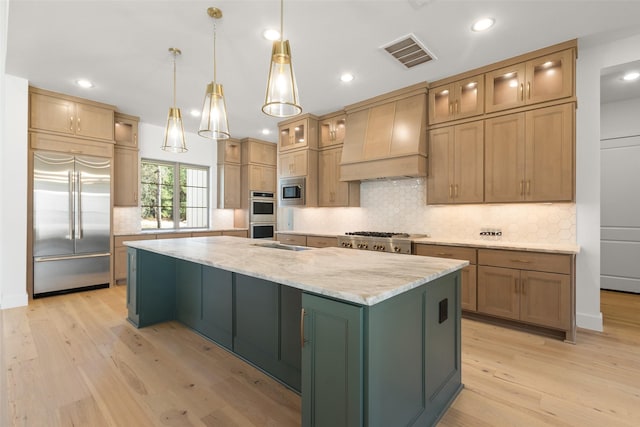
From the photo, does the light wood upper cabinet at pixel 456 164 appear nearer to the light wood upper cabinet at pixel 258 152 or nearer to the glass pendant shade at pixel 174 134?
the glass pendant shade at pixel 174 134

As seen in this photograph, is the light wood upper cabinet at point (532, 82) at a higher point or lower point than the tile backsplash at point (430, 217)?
higher

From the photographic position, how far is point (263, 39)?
9.78 ft

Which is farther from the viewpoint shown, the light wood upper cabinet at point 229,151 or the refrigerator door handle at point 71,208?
the light wood upper cabinet at point 229,151

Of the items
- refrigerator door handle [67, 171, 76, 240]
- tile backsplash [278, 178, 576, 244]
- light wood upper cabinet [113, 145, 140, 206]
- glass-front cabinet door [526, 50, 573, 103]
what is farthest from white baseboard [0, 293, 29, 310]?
glass-front cabinet door [526, 50, 573, 103]

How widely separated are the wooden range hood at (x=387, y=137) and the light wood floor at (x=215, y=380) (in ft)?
6.68

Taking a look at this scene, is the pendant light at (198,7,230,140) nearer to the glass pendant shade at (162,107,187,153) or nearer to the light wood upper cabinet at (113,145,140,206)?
the glass pendant shade at (162,107,187,153)

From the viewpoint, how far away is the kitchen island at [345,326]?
4.52ft

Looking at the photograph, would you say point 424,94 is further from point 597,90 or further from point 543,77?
point 597,90

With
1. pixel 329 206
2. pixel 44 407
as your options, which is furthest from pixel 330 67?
pixel 44 407

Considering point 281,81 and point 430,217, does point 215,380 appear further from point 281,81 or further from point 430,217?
point 430,217

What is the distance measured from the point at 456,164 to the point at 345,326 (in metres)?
3.05

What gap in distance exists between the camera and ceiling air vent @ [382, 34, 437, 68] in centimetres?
303

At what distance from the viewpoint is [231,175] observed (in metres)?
6.84

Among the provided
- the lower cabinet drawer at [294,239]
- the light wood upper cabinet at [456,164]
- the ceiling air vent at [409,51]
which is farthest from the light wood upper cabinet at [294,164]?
the ceiling air vent at [409,51]
